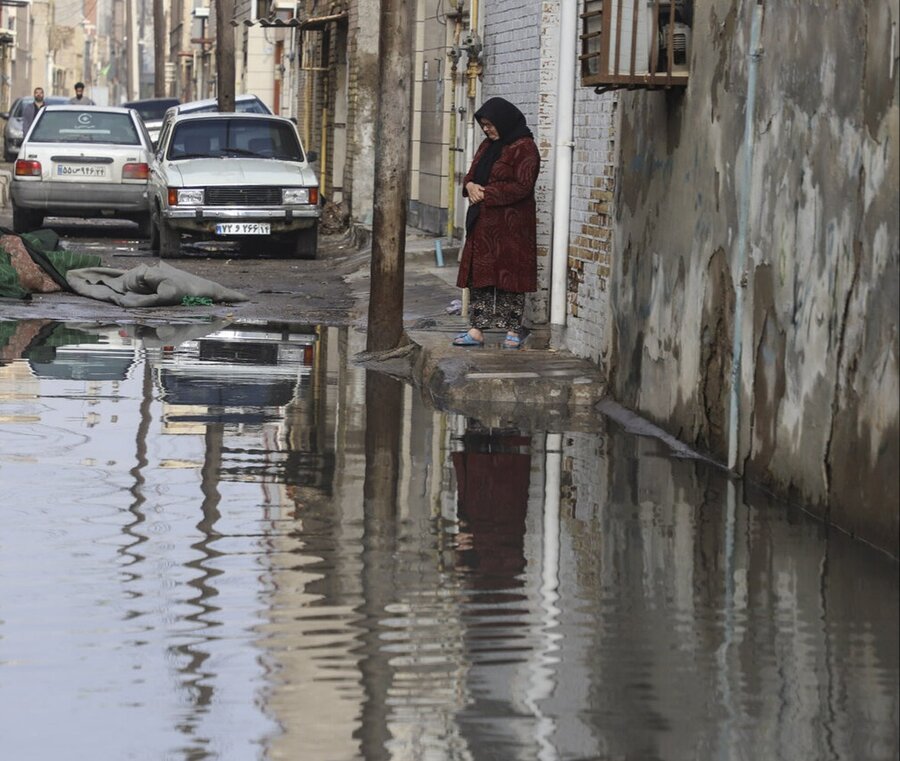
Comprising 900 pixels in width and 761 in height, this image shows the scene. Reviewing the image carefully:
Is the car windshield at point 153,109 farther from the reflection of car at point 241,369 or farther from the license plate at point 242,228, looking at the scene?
the reflection of car at point 241,369

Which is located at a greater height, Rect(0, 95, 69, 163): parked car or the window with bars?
the window with bars

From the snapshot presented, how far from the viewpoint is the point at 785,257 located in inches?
302

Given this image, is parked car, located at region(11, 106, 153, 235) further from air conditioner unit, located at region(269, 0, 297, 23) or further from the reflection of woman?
the reflection of woman

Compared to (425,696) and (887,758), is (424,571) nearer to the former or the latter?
(425,696)

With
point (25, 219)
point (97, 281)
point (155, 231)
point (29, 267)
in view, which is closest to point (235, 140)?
point (155, 231)

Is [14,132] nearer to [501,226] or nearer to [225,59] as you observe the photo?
[225,59]

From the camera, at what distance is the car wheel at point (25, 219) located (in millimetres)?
23656

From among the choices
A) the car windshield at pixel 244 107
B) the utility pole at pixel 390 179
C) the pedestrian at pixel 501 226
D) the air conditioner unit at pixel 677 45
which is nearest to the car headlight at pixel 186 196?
the utility pole at pixel 390 179

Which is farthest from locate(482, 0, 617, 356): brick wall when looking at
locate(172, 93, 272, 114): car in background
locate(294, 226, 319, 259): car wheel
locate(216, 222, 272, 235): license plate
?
locate(172, 93, 272, 114): car in background

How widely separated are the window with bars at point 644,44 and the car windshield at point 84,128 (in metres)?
15.4

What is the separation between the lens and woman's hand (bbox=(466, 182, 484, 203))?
11.9m

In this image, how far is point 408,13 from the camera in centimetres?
1235

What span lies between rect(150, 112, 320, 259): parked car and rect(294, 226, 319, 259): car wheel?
0.04 feet

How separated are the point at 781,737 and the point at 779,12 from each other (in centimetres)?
415
